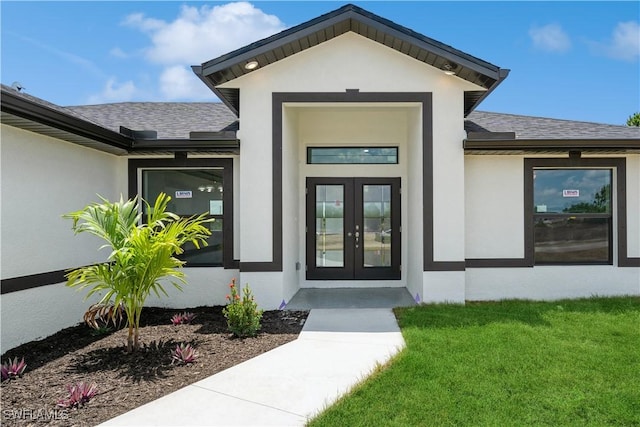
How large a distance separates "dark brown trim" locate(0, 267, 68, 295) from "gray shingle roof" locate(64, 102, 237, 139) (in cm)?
289

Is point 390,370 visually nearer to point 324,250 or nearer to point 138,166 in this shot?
point 324,250

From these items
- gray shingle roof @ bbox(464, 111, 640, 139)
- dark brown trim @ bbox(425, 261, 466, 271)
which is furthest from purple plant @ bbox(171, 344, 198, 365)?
gray shingle roof @ bbox(464, 111, 640, 139)

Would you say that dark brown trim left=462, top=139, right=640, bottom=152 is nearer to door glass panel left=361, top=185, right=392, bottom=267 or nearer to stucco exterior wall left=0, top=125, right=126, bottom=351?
door glass panel left=361, top=185, right=392, bottom=267

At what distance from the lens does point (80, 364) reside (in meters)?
4.31

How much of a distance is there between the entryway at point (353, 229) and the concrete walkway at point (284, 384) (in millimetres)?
3050

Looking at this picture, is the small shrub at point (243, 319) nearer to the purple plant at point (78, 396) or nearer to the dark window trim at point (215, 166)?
the purple plant at point (78, 396)

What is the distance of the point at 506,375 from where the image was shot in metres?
3.83

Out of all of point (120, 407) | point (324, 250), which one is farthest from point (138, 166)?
point (120, 407)

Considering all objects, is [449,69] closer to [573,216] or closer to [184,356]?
[573,216]

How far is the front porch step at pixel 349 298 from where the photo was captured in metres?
6.80

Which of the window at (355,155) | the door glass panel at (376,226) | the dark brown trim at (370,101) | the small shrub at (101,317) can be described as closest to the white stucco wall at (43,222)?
the small shrub at (101,317)

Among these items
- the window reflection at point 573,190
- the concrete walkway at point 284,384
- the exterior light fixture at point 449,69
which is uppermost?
the exterior light fixture at point 449,69

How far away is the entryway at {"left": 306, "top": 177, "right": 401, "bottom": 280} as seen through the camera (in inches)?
335

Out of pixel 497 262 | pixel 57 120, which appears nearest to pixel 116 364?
pixel 57 120
